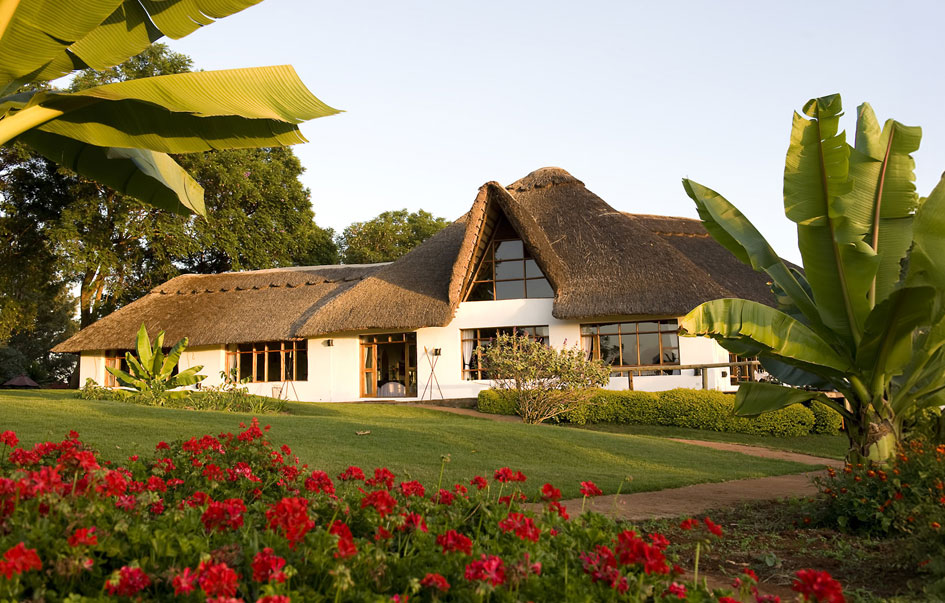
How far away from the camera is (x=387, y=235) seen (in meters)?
38.3

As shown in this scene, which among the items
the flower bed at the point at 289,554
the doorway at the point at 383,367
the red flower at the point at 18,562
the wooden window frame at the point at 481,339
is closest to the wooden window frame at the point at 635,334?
the wooden window frame at the point at 481,339

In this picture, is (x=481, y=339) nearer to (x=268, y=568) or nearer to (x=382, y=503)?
(x=382, y=503)

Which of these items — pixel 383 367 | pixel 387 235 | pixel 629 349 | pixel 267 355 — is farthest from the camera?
pixel 387 235

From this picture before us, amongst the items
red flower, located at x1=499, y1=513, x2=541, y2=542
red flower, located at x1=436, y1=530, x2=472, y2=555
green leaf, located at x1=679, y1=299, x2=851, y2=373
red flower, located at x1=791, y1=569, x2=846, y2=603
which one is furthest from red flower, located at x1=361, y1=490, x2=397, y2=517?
green leaf, located at x1=679, y1=299, x2=851, y2=373

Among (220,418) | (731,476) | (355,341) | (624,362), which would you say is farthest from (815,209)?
(355,341)

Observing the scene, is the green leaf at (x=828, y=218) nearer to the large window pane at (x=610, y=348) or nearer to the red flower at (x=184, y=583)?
the red flower at (x=184, y=583)

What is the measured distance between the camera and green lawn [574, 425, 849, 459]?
14.3 meters

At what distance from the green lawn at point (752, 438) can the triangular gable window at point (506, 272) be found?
5.39 meters

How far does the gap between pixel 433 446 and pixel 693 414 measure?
8276mm

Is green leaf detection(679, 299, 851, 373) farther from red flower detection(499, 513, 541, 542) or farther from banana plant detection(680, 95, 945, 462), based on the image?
red flower detection(499, 513, 541, 542)

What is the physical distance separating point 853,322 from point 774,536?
A: 207 centimetres

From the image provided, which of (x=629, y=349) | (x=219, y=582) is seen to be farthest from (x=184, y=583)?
(x=629, y=349)

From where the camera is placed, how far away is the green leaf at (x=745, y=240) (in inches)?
259

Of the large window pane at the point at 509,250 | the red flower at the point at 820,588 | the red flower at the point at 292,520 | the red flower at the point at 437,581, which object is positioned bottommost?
the red flower at the point at 437,581
